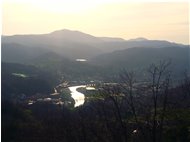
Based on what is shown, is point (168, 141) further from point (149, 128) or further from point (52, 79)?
point (52, 79)

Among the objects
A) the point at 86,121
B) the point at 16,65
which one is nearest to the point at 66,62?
the point at 16,65

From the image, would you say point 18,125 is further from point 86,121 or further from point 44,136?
point 86,121

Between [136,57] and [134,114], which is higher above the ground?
[134,114]

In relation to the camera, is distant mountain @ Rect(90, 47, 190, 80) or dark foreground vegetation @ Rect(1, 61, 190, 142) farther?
distant mountain @ Rect(90, 47, 190, 80)

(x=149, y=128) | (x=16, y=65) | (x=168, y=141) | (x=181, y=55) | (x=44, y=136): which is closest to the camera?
(x=149, y=128)

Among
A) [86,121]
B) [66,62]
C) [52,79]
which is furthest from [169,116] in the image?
[66,62]

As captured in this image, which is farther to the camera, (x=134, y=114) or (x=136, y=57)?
(x=136, y=57)

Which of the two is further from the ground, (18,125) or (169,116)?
(169,116)

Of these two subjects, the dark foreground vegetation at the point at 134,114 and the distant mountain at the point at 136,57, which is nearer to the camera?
the dark foreground vegetation at the point at 134,114

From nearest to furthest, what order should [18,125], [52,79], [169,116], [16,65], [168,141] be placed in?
[169,116]
[168,141]
[18,125]
[52,79]
[16,65]

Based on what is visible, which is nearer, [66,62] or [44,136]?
[44,136]
